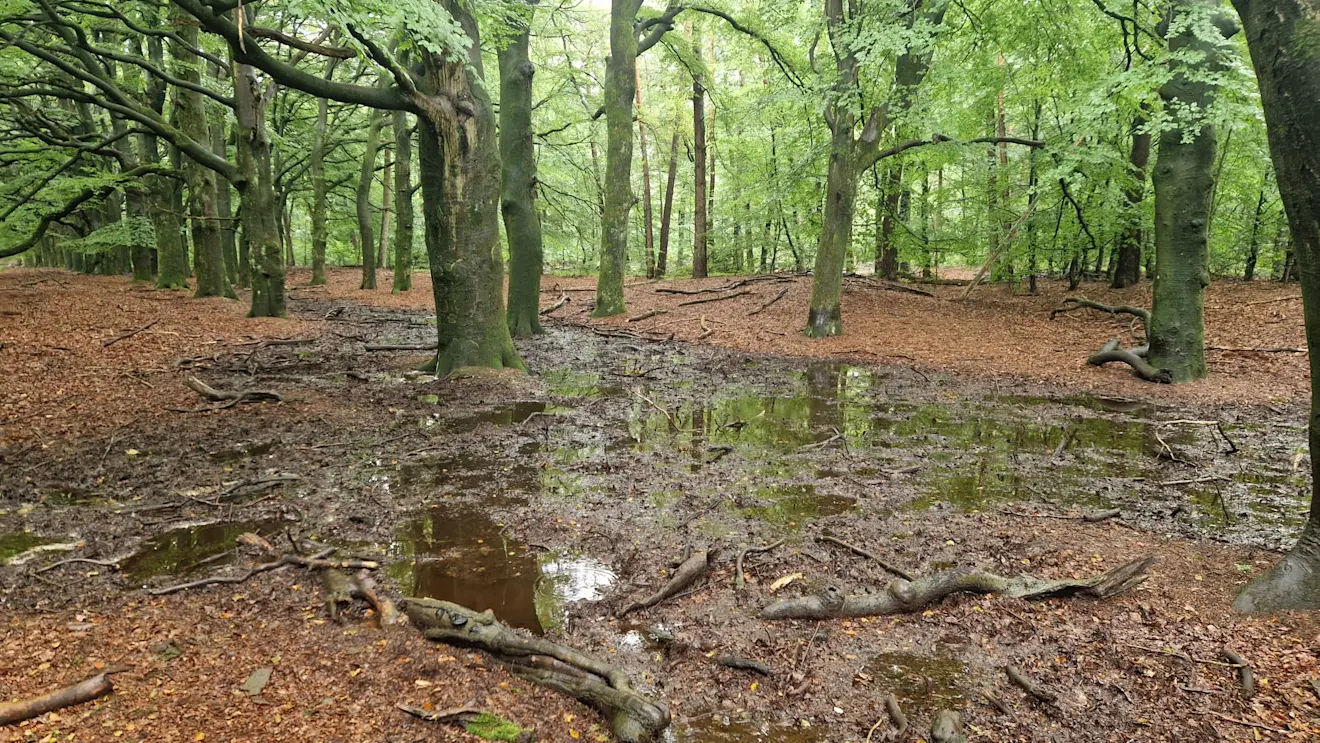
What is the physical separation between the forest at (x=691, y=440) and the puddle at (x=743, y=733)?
0.05ft

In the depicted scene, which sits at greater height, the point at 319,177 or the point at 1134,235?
the point at 319,177

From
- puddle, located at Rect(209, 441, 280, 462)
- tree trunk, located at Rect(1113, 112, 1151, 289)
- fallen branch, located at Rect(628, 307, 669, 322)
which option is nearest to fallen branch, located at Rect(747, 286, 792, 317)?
fallen branch, located at Rect(628, 307, 669, 322)

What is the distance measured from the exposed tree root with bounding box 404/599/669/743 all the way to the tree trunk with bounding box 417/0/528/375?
20.7ft

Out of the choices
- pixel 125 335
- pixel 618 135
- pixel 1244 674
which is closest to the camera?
pixel 1244 674

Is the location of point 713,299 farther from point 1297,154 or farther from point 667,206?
point 1297,154

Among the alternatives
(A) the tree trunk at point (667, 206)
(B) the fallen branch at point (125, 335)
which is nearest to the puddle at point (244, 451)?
(B) the fallen branch at point (125, 335)

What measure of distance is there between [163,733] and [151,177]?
1971cm

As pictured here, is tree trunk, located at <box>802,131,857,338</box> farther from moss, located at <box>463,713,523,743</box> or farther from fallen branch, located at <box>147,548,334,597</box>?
moss, located at <box>463,713,523,743</box>

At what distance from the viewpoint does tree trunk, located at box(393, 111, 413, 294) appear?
19.1 metres

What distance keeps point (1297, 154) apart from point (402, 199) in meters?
20.7

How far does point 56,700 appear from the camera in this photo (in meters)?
2.28

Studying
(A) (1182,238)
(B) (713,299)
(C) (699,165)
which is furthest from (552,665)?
(C) (699,165)

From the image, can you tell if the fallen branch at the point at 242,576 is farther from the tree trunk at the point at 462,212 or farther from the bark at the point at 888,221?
the bark at the point at 888,221

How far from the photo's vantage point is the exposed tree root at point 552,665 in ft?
8.00
